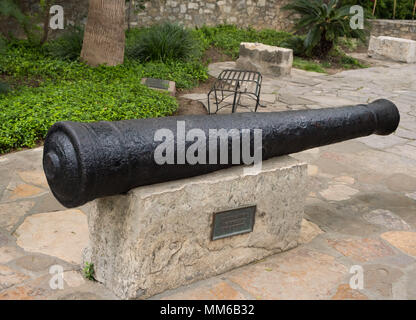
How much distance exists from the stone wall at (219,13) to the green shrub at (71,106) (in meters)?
4.46

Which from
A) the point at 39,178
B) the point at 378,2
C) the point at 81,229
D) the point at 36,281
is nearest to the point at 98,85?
the point at 39,178

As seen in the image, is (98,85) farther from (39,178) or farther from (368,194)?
(368,194)

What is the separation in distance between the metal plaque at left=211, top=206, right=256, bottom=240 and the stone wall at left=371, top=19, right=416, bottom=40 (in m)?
12.8

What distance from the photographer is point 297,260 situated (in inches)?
122

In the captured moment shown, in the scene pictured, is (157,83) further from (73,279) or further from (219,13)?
(219,13)

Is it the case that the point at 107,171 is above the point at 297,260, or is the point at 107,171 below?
above

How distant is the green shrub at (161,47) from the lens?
8727mm

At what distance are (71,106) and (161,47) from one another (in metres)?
3.31

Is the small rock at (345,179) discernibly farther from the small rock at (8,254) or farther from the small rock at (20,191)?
the small rock at (8,254)

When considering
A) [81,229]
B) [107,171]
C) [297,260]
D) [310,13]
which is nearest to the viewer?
[107,171]

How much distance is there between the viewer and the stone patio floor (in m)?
2.73

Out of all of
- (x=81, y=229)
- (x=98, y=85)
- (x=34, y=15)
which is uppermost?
(x=34, y=15)

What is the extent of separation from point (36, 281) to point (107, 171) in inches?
34.2

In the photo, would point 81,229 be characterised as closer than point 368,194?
Yes
